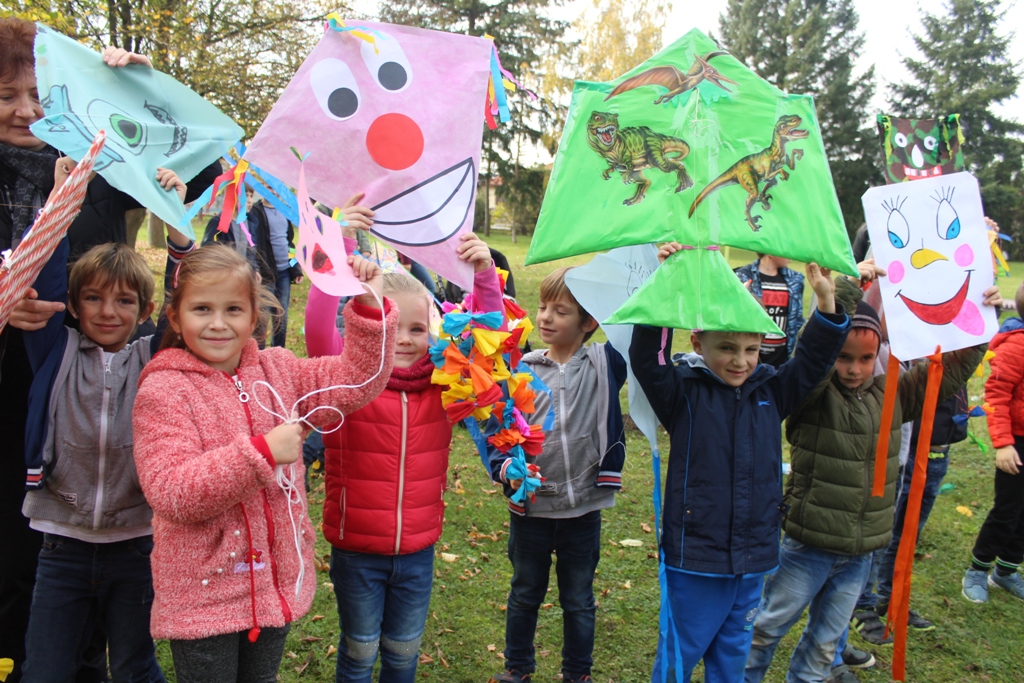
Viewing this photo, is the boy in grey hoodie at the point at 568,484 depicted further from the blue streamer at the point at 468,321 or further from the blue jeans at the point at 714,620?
the blue streamer at the point at 468,321

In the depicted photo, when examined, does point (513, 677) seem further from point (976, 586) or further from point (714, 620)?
point (976, 586)

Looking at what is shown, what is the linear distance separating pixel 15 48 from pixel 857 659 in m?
4.21

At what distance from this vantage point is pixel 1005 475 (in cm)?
418

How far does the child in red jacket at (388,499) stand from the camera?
2502mm

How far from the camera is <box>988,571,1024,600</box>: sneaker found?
4.27 m

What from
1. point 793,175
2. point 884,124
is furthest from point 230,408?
point 884,124

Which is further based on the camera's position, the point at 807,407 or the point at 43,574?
the point at 807,407

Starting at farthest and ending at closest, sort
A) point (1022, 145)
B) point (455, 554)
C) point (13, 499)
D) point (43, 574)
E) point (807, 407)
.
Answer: point (1022, 145)
point (455, 554)
point (807, 407)
point (13, 499)
point (43, 574)

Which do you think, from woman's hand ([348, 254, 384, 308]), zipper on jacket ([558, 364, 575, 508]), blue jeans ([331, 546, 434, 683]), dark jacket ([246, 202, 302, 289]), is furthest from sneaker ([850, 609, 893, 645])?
dark jacket ([246, 202, 302, 289])

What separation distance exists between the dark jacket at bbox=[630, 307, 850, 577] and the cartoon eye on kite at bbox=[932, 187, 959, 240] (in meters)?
0.59

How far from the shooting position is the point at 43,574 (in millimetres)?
2221

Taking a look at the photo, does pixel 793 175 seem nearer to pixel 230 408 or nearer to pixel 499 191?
pixel 230 408

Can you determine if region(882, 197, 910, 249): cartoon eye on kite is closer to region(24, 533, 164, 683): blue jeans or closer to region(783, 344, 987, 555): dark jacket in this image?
region(783, 344, 987, 555): dark jacket

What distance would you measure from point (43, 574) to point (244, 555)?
76 centimetres
